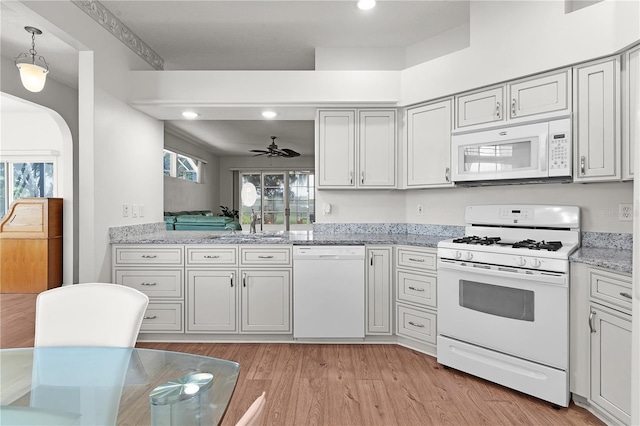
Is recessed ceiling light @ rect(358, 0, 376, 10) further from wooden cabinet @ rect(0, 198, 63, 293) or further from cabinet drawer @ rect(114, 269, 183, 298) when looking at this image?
wooden cabinet @ rect(0, 198, 63, 293)

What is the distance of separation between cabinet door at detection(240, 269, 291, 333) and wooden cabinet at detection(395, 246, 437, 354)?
951 millimetres

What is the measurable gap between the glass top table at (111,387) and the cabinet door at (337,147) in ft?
7.82

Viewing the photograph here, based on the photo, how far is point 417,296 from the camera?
115 inches

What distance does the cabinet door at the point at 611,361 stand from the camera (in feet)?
5.99

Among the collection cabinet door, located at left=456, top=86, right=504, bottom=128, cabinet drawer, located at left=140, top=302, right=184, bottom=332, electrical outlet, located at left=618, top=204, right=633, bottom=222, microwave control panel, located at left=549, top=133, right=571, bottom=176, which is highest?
cabinet door, located at left=456, top=86, right=504, bottom=128

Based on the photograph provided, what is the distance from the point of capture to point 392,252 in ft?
10.1

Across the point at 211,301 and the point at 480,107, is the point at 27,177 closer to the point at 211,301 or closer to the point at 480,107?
the point at 211,301

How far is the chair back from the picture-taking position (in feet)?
4.96

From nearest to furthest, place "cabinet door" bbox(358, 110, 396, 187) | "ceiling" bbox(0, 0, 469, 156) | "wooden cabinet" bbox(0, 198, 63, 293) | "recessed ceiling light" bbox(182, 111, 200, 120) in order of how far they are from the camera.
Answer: "ceiling" bbox(0, 0, 469, 156), "cabinet door" bbox(358, 110, 396, 187), "recessed ceiling light" bbox(182, 111, 200, 120), "wooden cabinet" bbox(0, 198, 63, 293)

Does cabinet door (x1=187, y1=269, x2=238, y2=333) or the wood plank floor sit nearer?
the wood plank floor

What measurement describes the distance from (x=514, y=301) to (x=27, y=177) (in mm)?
7015

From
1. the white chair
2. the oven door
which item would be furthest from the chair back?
the oven door

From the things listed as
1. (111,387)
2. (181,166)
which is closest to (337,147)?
(111,387)

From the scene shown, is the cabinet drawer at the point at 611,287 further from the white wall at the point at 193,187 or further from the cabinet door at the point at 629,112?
the white wall at the point at 193,187
